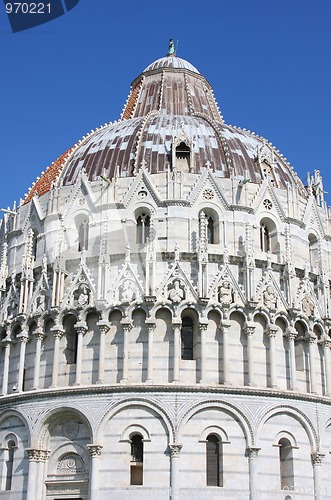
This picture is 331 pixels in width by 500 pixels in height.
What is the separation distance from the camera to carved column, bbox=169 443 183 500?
2991 cm

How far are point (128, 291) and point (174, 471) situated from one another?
816 cm

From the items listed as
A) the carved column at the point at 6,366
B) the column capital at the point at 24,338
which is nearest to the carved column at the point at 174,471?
the column capital at the point at 24,338

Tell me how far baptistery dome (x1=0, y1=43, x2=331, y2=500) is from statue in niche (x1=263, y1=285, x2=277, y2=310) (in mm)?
66

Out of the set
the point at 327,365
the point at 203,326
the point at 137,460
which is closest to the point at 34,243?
the point at 203,326

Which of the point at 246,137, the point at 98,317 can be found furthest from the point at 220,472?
the point at 246,137

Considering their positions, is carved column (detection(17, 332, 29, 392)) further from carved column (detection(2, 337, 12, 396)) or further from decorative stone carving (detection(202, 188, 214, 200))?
decorative stone carving (detection(202, 188, 214, 200))

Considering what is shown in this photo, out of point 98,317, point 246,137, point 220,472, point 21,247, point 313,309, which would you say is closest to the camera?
point 220,472

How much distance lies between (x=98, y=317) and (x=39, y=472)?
282 inches

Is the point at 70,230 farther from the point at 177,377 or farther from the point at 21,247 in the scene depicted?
the point at 177,377

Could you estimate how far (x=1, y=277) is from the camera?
37.6m

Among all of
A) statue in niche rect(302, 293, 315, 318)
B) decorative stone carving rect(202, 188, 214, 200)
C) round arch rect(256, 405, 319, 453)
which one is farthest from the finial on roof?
round arch rect(256, 405, 319, 453)

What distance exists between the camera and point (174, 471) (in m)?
30.2

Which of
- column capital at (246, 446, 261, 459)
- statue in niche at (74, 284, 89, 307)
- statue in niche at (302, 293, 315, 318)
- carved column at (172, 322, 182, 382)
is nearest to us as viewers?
column capital at (246, 446, 261, 459)

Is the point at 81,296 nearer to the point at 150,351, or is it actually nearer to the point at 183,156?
the point at 150,351
